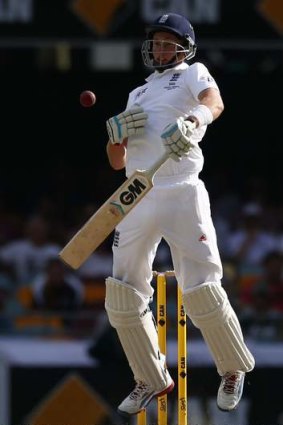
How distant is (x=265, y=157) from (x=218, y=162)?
403 mm

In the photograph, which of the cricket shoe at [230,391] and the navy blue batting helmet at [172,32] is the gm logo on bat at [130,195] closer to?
the navy blue batting helmet at [172,32]

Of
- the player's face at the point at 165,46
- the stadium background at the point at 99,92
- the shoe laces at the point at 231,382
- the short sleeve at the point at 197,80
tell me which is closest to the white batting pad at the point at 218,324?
the shoe laces at the point at 231,382

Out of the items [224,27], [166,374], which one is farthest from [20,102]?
[166,374]

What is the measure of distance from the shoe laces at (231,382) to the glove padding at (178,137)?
0.90 m

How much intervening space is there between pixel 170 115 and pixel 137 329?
0.81 metres

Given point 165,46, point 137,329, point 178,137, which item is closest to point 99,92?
point 165,46

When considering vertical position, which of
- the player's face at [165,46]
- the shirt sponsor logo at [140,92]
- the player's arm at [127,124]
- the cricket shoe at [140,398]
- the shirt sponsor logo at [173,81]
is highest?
the player's face at [165,46]

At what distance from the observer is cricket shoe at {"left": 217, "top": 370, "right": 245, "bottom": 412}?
5.64 m

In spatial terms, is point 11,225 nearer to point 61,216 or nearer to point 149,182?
point 61,216

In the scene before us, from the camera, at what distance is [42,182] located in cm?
1123

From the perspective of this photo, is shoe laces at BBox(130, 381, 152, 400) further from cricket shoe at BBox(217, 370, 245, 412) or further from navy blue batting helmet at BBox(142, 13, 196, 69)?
navy blue batting helmet at BBox(142, 13, 196, 69)

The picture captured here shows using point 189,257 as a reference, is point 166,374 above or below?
below

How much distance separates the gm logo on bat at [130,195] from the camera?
5.45 metres

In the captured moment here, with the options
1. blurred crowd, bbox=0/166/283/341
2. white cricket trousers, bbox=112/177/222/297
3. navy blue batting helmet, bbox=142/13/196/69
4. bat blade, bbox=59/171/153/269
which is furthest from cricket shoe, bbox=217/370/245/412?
blurred crowd, bbox=0/166/283/341
